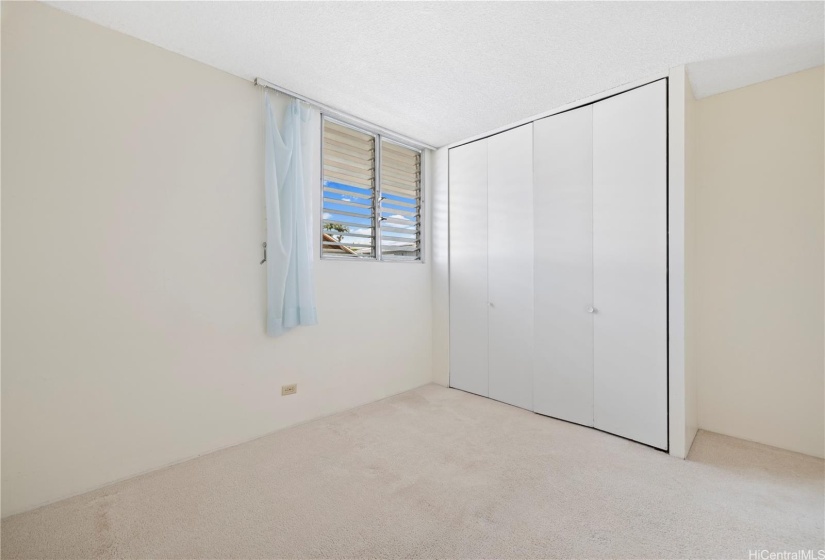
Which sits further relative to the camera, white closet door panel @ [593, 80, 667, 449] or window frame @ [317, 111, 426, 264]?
window frame @ [317, 111, 426, 264]

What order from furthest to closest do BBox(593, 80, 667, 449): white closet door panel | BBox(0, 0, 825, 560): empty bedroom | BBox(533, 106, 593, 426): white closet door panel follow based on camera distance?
1. BBox(533, 106, 593, 426): white closet door panel
2. BBox(593, 80, 667, 449): white closet door panel
3. BBox(0, 0, 825, 560): empty bedroom

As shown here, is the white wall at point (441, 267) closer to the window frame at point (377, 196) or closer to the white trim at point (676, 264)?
the window frame at point (377, 196)

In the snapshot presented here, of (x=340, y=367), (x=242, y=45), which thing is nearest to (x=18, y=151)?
(x=242, y=45)

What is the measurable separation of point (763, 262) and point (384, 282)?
2.79 metres

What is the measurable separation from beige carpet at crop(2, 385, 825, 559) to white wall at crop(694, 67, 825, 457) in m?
0.31

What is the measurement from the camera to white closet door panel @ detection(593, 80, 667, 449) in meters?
2.44

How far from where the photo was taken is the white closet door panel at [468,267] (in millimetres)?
3502

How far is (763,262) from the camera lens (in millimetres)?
2516

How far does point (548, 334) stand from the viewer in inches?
119

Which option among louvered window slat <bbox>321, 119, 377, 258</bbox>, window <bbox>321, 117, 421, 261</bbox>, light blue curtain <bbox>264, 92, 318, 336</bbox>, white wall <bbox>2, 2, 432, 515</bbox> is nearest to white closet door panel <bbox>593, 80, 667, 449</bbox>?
window <bbox>321, 117, 421, 261</bbox>

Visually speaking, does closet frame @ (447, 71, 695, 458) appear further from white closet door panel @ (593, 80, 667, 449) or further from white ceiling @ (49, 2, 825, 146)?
white ceiling @ (49, 2, 825, 146)

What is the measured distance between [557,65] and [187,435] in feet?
10.7

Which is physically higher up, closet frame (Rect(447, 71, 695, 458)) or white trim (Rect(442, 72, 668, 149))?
white trim (Rect(442, 72, 668, 149))

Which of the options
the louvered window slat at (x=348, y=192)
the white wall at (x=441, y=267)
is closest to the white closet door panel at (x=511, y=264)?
the white wall at (x=441, y=267)
